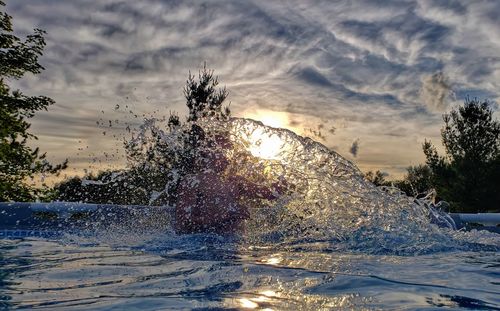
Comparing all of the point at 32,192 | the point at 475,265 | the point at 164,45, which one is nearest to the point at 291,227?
the point at 475,265

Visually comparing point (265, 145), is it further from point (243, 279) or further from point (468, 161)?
point (468, 161)

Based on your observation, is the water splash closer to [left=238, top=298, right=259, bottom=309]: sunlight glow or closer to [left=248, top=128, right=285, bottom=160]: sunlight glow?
[left=248, top=128, right=285, bottom=160]: sunlight glow

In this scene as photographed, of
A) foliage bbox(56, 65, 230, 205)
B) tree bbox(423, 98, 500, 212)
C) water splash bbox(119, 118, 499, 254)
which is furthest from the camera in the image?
tree bbox(423, 98, 500, 212)

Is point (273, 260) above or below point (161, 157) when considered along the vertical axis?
below

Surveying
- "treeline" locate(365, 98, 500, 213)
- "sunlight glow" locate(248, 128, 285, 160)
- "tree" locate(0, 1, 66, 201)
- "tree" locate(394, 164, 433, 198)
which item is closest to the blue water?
"sunlight glow" locate(248, 128, 285, 160)

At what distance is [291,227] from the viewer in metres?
6.49

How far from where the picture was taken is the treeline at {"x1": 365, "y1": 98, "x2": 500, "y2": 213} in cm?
1978

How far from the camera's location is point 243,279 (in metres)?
2.97

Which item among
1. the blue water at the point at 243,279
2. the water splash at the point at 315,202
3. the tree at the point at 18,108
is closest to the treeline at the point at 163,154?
the tree at the point at 18,108

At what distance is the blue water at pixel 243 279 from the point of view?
92.4 inches

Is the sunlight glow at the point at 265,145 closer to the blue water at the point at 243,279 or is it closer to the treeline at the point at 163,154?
the treeline at the point at 163,154

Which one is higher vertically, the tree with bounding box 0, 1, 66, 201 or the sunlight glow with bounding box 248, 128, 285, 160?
the tree with bounding box 0, 1, 66, 201

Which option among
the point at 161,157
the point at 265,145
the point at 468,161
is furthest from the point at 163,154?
the point at 468,161

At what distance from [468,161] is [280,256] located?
59.7 feet
